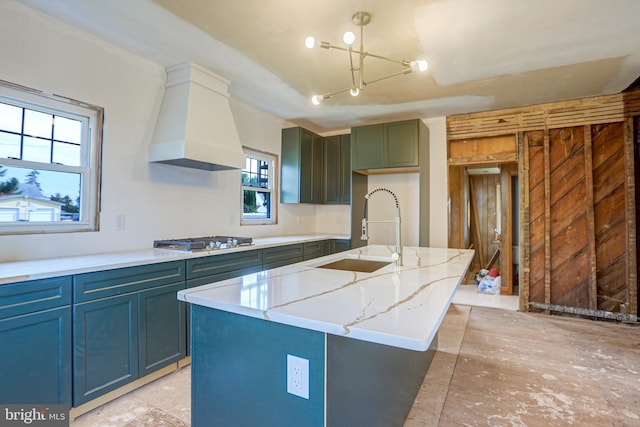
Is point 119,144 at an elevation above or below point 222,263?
above

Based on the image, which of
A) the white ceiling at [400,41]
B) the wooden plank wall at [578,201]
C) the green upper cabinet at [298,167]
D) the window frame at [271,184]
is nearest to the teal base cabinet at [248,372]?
the white ceiling at [400,41]

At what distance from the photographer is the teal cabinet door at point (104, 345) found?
1.89 metres

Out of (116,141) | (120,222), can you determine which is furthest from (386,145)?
(120,222)

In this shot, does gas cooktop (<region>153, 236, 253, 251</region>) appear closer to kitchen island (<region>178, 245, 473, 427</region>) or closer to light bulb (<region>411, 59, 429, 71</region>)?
kitchen island (<region>178, 245, 473, 427</region>)

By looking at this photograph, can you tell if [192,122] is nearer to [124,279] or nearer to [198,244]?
[198,244]

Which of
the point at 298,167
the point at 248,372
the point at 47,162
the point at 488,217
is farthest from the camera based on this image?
the point at 488,217

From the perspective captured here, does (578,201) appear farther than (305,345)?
Yes

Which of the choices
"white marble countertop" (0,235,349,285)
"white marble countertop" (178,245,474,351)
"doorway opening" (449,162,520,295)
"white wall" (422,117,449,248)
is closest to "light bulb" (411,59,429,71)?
"white marble countertop" (178,245,474,351)

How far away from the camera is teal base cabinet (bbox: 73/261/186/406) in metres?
1.91

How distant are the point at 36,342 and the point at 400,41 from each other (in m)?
3.05

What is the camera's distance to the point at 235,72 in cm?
302

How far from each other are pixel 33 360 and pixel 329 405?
171cm

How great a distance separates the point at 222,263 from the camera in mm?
2805

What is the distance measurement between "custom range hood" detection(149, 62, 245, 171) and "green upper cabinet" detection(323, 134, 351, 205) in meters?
2.02
